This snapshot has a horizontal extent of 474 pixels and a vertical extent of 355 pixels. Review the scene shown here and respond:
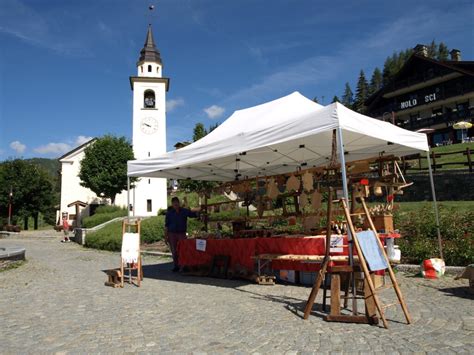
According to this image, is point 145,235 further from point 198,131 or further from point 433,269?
point 198,131

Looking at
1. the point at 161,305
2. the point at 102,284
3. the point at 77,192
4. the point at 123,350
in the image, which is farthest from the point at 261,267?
the point at 77,192

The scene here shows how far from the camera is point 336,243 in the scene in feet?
22.3

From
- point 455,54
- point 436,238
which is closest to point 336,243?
point 436,238

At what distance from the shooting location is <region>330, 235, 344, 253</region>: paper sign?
6.72 metres

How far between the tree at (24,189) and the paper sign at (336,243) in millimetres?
43047

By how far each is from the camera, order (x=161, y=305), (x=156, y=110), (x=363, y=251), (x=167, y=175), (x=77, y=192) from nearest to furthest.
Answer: (x=363, y=251) → (x=161, y=305) → (x=167, y=175) → (x=156, y=110) → (x=77, y=192)

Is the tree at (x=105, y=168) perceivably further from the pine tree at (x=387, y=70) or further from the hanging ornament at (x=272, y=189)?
the pine tree at (x=387, y=70)

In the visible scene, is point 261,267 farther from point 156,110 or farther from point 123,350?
point 156,110

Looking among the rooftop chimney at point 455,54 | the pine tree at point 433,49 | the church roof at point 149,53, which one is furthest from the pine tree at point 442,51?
the church roof at point 149,53

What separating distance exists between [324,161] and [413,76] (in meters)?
39.2

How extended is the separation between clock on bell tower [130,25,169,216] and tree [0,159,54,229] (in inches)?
566

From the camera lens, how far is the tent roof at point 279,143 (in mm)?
6086

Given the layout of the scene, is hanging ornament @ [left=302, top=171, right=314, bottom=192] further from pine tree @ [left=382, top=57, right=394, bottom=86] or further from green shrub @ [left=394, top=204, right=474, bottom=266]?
pine tree @ [left=382, top=57, right=394, bottom=86]

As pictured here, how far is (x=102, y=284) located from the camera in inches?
320
